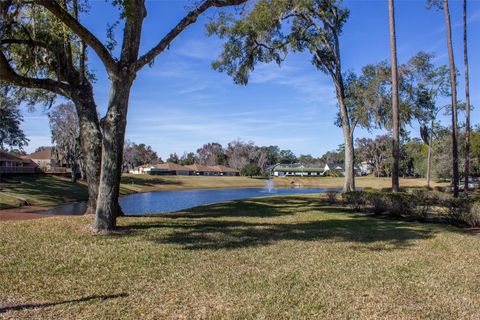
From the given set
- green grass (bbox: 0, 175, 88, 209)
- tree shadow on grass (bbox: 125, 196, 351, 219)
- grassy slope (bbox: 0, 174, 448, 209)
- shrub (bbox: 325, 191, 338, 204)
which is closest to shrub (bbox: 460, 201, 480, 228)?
tree shadow on grass (bbox: 125, 196, 351, 219)

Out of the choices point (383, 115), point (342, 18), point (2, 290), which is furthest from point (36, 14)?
point (383, 115)

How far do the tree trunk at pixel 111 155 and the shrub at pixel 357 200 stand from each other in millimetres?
10863

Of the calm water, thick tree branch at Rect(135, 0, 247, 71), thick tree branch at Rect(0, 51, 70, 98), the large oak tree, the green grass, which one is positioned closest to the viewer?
thick tree branch at Rect(135, 0, 247, 71)

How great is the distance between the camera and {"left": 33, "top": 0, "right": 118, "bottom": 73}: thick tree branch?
8516mm

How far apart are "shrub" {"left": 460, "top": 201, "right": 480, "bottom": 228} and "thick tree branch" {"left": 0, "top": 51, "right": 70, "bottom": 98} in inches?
520

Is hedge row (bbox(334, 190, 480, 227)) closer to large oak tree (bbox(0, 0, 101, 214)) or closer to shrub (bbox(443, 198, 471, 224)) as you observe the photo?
shrub (bbox(443, 198, 471, 224))

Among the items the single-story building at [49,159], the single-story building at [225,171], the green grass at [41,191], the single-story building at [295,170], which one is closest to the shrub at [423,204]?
the green grass at [41,191]

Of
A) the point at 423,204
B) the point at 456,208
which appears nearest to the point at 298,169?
the point at 423,204

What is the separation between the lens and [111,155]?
936 cm

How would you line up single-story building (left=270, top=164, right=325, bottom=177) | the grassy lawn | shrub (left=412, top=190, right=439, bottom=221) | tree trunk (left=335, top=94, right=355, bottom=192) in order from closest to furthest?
the grassy lawn, shrub (left=412, top=190, right=439, bottom=221), tree trunk (left=335, top=94, right=355, bottom=192), single-story building (left=270, top=164, right=325, bottom=177)

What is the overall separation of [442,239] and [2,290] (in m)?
9.49

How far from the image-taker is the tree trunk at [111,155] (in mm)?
9297

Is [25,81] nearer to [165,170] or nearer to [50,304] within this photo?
[50,304]

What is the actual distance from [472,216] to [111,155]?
437 inches
